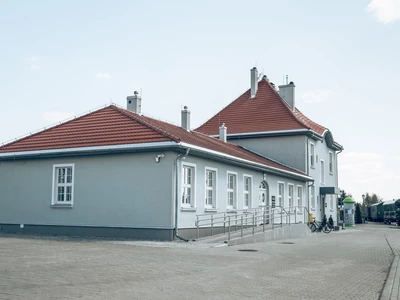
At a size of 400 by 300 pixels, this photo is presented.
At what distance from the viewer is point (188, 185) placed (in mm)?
20641

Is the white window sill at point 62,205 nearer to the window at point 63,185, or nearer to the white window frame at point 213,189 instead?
the window at point 63,185

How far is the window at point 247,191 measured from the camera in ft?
83.8

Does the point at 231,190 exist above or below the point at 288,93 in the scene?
below

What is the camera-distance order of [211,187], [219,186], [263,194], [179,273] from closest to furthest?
[179,273], [211,187], [219,186], [263,194]

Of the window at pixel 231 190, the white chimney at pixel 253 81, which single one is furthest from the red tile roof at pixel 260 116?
the window at pixel 231 190

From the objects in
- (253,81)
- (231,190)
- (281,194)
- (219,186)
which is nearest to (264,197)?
(281,194)

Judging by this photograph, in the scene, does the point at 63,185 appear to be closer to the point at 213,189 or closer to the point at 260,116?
the point at 213,189

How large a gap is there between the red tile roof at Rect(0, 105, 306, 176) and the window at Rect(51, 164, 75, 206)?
96cm

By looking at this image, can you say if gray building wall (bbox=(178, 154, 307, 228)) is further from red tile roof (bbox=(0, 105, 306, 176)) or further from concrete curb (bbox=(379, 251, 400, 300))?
concrete curb (bbox=(379, 251, 400, 300))

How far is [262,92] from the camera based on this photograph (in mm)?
40312

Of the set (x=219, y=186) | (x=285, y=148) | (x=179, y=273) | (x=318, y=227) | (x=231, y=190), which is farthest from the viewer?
(x=285, y=148)

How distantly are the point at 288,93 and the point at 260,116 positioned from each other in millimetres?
3812

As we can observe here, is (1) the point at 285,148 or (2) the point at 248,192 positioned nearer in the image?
(2) the point at 248,192

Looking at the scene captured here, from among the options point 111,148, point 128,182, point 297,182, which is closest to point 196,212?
point 128,182
